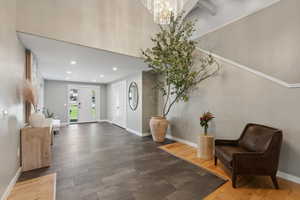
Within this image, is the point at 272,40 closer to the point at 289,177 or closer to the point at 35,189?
the point at 289,177

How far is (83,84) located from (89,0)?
5.71m

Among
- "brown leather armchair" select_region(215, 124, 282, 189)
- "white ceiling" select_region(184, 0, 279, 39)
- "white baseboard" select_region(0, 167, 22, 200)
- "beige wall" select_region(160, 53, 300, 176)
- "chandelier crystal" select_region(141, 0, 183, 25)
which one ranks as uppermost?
"white ceiling" select_region(184, 0, 279, 39)

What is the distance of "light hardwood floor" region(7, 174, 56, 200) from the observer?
172cm

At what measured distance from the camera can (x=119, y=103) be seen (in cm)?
672

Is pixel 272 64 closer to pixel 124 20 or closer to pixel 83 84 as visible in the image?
pixel 124 20

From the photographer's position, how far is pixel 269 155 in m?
1.91

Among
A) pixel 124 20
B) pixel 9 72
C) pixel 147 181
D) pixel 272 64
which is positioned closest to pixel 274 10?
pixel 272 64

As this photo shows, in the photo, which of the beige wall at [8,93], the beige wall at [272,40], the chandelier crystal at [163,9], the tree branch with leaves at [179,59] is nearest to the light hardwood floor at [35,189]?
the beige wall at [8,93]

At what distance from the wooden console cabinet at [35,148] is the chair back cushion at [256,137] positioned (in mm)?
3804

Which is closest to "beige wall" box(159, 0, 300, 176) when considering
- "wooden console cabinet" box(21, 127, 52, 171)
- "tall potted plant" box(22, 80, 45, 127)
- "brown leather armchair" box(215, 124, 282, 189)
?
"brown leather armchair" box(215, 124, 282, 189)

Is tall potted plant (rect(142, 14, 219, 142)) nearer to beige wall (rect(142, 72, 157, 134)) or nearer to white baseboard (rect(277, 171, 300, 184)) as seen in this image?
beige wall (rect(142, 72, 157, 134))

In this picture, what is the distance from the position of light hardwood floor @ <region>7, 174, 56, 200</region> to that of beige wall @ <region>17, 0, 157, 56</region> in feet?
8.46

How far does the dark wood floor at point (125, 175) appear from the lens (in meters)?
1.81

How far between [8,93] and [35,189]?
1.47 m
